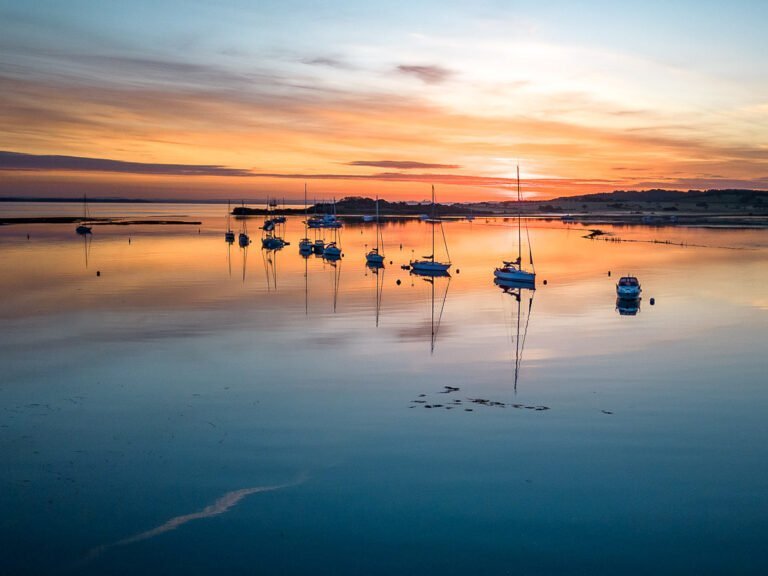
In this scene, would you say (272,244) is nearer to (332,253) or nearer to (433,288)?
(332,253)

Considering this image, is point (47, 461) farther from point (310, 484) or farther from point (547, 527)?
point (547, 527)

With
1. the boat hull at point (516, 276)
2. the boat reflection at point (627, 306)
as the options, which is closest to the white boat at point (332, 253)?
the boat hull at point (516, 276)

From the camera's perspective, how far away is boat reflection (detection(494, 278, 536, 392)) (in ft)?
107

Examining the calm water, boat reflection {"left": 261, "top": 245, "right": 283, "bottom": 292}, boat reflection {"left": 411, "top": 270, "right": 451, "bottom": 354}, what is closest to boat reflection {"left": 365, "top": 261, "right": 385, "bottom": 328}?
boat reflection {"left": 411, "top": 270, "right": 451, "bottom": 354}

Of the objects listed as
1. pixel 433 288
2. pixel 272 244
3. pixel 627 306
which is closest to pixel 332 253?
pixel 272 244

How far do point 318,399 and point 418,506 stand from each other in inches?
372

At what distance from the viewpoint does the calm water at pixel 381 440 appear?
47.8 feet

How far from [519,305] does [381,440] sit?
101ft

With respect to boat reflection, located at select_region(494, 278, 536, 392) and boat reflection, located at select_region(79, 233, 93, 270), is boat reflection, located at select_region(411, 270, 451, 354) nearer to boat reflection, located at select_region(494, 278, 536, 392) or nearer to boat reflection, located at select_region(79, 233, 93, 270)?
boat reflection, located at select_region(494, 278, 536, 392)

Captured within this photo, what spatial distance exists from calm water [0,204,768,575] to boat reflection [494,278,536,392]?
1.01ft

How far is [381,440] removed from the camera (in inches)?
818

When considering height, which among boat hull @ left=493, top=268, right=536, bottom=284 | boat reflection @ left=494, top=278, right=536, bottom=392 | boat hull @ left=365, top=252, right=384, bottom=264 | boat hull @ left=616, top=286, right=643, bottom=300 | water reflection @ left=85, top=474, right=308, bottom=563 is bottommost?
water reflection @ left=85, top=474, right=308, bottom=563

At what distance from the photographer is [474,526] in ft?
50.4

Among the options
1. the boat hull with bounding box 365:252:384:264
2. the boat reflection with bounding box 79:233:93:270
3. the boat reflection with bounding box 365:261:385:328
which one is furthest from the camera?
the boat reflection with bounding box 79:233:93:270
